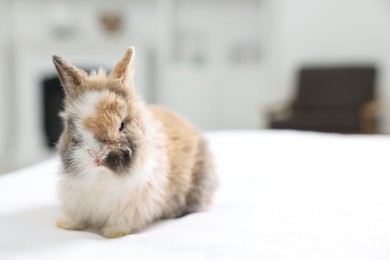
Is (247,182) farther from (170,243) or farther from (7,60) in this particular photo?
(7,60)

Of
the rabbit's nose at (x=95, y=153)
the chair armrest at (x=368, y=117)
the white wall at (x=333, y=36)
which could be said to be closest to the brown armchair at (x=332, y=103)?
the chair armrest at (x=368, y=117)

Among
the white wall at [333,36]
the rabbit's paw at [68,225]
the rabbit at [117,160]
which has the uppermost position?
the white wall at [333,36]

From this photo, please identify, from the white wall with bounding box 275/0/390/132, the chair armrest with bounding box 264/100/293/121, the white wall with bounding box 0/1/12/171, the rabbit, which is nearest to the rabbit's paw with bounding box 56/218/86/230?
the rabbit

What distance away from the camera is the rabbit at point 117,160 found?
842mm

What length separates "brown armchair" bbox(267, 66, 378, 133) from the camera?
371 cm

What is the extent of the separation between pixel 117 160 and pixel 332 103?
3.58 meters

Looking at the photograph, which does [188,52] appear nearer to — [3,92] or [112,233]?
[3,92]

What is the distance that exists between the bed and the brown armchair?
2141 millimetres

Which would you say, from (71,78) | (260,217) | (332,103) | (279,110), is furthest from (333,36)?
(71,78)

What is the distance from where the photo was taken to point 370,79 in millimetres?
4055

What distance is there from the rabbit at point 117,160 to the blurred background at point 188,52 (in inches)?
130

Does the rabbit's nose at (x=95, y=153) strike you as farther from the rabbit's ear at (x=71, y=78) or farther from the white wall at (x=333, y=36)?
the white wall at (x=333, y=36)

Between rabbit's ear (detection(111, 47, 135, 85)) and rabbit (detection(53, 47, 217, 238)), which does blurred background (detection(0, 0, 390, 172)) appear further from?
rabbit's ear (detection(111, 47, 135, 85))

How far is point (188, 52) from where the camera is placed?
4.72 meters
